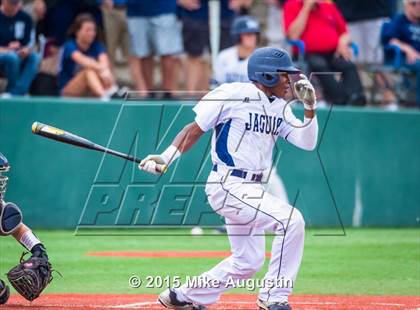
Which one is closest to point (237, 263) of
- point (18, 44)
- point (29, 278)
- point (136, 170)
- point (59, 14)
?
point (29, 278)

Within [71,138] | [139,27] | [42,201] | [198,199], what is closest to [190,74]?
[139,27]

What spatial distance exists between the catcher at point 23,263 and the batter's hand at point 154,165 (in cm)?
130

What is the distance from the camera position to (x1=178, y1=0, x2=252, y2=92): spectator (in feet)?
50.5

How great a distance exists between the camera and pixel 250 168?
312 inches

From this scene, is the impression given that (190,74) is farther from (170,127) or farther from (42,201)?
(42,201)

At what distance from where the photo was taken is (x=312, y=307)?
858cm

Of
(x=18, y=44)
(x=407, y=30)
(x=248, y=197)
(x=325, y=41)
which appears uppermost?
(x=248, y=197)

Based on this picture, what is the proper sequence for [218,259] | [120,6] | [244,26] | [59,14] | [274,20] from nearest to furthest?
[218,259]
[244,26]
[59,14]
[120,6]
[274,20]

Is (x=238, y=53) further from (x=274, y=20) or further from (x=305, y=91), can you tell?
(x=305, y=91)

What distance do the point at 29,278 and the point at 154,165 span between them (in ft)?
4.72

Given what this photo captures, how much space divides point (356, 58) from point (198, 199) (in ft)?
12.8

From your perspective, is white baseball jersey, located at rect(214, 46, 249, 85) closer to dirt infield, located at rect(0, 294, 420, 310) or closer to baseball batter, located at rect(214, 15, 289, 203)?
baseball batter, located at rect(214, 15, 289, 203)

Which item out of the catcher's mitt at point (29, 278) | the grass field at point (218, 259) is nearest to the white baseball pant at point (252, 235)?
the catcher's mitt at point (29, 278)

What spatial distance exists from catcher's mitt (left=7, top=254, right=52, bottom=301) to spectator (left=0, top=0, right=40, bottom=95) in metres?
6.45
